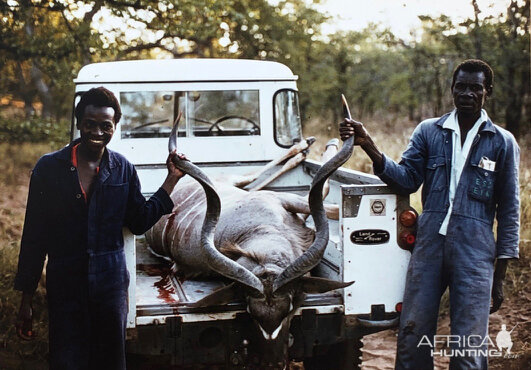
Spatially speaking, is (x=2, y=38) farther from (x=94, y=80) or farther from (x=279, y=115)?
(x=279, y=115)

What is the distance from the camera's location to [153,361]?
4.28 meters

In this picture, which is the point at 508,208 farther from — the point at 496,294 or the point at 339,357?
the point at 339,357

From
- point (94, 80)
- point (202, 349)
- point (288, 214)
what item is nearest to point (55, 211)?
point (202, 349)

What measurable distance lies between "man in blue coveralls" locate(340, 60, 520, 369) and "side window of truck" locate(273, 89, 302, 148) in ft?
8.49

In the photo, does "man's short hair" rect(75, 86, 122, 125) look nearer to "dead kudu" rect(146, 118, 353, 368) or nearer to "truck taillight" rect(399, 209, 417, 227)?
"dead kudu" rect(146, 118, 353, 368)

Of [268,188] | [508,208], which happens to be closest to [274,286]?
[508,208]

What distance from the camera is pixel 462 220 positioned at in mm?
3836

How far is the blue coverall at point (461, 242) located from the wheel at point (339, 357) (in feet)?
1.92

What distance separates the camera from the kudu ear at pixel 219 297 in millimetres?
3857

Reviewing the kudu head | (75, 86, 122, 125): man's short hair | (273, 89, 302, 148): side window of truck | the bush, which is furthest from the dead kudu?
the bush

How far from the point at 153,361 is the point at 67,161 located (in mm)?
1425

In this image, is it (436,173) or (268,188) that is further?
(268,188)

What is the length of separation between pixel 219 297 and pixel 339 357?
120cm

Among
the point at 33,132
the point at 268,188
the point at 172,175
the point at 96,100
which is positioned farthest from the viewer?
the point at 33,132
